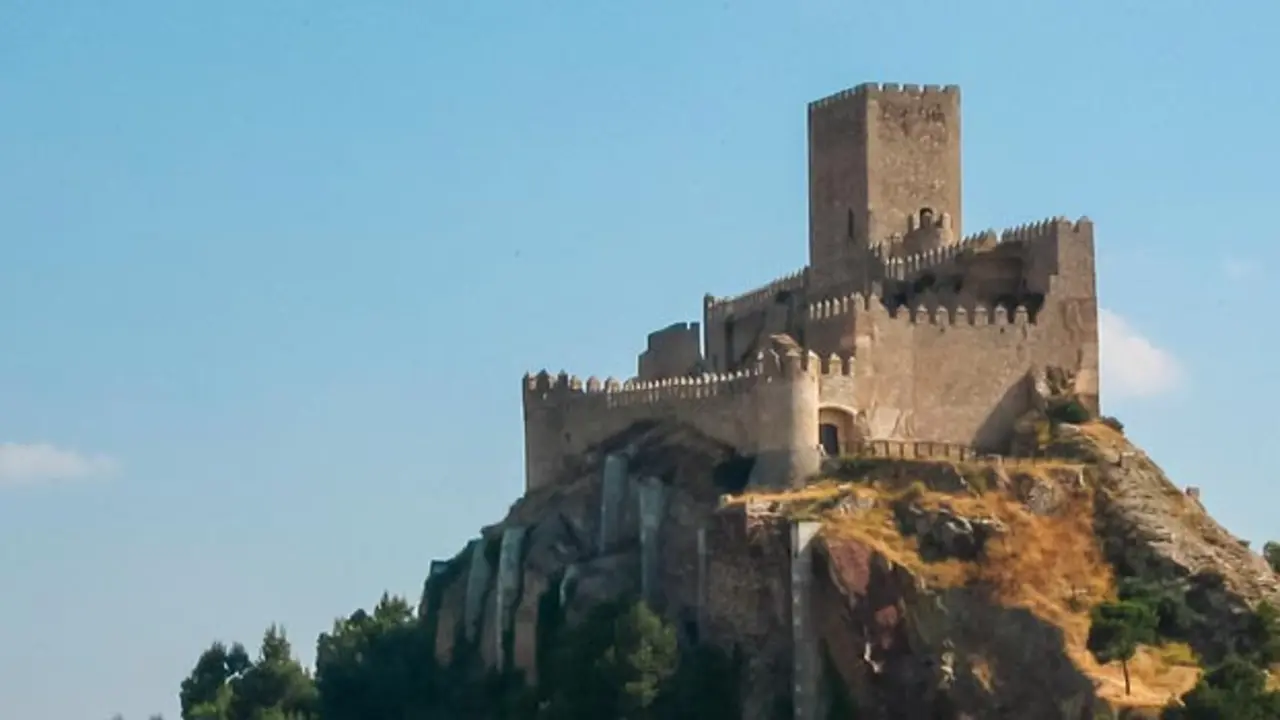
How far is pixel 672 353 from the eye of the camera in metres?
102

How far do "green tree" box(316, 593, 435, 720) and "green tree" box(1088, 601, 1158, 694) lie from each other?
22350 millimetres

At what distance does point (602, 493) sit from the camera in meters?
93.6

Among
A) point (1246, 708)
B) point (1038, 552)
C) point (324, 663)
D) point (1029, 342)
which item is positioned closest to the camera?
point (1246, 708)

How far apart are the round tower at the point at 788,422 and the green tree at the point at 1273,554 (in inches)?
525

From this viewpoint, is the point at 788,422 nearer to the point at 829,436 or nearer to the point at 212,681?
the point at 829,436

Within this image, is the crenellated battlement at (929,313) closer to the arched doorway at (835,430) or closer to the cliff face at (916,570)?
the arched doorway at (835,430)

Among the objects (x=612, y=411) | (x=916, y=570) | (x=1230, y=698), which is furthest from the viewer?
(x=612, y=411)

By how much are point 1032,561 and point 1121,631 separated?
159 inches

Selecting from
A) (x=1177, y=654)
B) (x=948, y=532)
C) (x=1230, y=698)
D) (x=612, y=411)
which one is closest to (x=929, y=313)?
(x=948, y=532)

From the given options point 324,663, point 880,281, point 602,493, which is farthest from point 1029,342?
point 324,663

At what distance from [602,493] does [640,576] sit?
4.16m

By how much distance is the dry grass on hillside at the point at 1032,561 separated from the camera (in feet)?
269

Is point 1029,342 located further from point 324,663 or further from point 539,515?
point 324,663

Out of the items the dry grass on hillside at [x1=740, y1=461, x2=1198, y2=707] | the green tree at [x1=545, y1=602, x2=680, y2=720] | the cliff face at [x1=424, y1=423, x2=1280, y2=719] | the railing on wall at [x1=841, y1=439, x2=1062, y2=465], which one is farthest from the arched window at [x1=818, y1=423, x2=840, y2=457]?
the green tree at [x1=545, y1=602, x2=680, y2=720]
